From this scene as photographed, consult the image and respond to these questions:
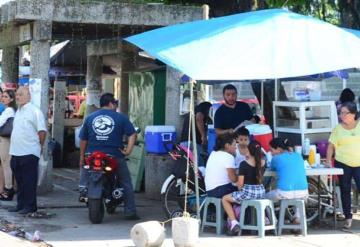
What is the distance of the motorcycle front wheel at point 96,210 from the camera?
8.87 meters

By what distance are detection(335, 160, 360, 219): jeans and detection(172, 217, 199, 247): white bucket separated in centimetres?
249

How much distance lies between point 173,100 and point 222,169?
10.7 feet

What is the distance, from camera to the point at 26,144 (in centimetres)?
928

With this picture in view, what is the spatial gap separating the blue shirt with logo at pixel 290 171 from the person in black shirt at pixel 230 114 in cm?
163

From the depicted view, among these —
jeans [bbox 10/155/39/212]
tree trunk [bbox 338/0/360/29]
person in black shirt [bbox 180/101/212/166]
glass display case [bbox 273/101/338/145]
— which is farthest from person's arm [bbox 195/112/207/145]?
tree trunk [bbox 338/0/360/29]

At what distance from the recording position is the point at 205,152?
32.1ft

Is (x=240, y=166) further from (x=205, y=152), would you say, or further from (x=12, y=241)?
(x=12, y=241)

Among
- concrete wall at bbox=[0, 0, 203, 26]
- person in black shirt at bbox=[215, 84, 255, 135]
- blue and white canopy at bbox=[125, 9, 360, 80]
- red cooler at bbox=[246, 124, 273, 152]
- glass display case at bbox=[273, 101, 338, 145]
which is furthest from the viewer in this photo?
concrete wall at bbox=[0, 0, 203, 26]

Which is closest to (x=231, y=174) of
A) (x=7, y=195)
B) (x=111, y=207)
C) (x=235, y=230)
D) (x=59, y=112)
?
(x=235, y=230)

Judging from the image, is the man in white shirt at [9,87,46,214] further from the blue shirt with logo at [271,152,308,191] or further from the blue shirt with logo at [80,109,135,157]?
the blue shirt with logo at [271,152,308,191]

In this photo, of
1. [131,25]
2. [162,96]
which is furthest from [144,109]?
[131,25]

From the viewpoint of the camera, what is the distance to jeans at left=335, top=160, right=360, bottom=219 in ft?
29.0

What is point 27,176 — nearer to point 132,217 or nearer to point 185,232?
point 132,217

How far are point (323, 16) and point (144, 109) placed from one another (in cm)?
480
